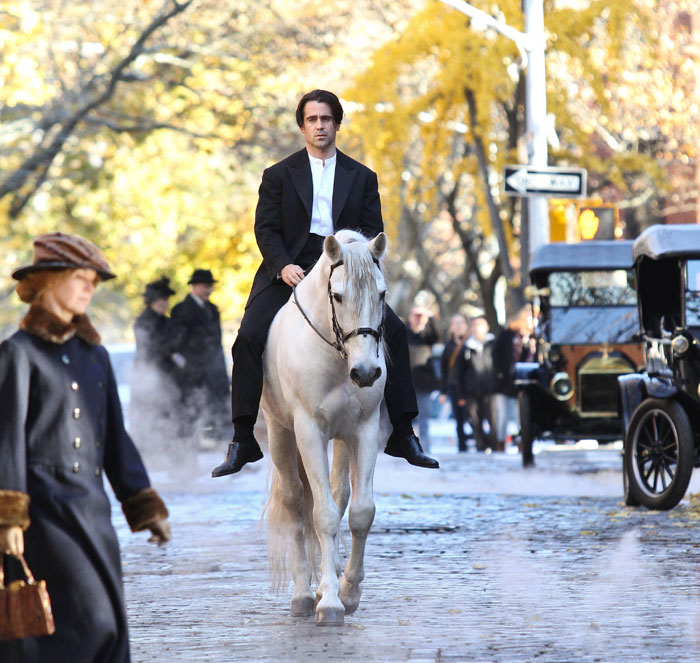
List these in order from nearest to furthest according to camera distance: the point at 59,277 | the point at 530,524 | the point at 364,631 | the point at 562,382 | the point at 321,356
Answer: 1. the point at 59,277
2. the point at 364,631
3. the point at 321,356
4. the point at 530,524
5. the point at 562,382

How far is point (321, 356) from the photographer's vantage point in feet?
27.1

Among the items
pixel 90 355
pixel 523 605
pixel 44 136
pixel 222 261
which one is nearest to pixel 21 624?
pixel 90 355

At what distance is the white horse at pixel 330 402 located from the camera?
7898mm

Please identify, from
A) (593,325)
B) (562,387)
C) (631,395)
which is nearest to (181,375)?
(562,387)

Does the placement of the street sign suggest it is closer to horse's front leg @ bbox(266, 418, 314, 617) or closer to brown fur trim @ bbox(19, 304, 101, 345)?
horse's front leg @ bbox(266, 418, 314, 617)

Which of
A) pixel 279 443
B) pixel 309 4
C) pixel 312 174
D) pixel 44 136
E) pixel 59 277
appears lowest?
pixel 279 443

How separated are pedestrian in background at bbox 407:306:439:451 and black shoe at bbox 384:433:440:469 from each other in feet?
43.8

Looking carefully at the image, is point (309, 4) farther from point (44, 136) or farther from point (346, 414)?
point (346, 414)

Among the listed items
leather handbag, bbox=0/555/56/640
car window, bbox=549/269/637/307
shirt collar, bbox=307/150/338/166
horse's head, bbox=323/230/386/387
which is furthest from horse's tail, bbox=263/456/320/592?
car window, bbox=549/269/637/307

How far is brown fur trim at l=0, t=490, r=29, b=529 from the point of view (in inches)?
202

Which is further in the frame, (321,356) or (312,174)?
(312,174)

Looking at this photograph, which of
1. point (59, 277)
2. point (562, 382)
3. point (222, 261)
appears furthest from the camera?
point (222, 261)

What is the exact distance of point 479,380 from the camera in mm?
22641

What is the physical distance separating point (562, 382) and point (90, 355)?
1290cm
